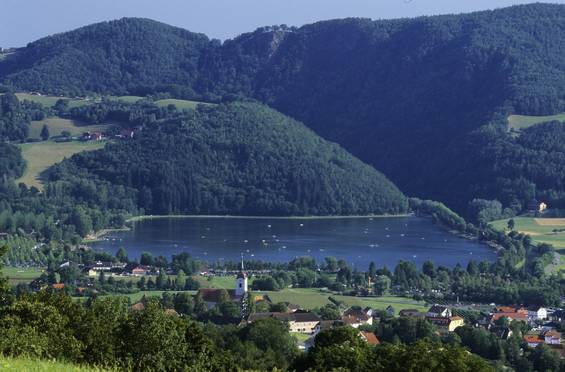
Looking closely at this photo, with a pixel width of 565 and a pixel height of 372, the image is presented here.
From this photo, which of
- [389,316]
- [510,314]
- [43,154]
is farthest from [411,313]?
[43,154]

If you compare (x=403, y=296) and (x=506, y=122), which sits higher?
(x=506, y=122)

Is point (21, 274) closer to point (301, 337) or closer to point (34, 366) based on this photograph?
point (301, 337)

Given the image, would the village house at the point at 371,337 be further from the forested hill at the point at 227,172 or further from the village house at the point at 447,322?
the forested hill at the point at 227,172

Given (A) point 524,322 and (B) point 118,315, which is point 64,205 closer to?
(A) point 524,322

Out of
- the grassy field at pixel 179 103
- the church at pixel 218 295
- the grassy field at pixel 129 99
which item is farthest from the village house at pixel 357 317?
the grassy field at pixel 129 99

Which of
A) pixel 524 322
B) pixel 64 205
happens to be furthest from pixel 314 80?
pixel 524 322

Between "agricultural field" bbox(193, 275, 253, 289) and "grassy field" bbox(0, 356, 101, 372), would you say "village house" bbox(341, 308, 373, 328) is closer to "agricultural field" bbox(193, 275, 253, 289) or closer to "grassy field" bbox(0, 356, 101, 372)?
"agricultural field" bbox(193, 275, 253, 289)
